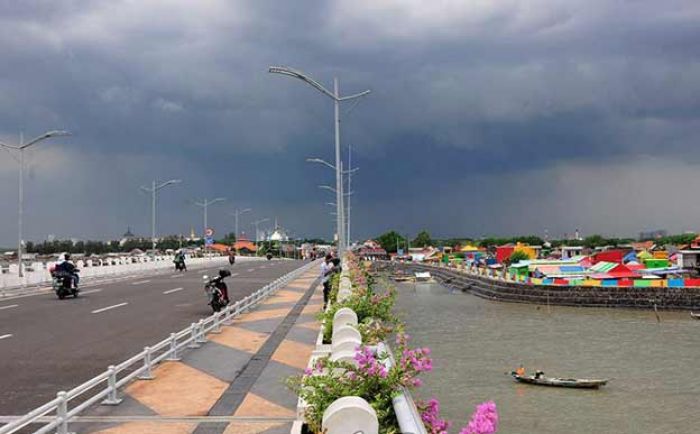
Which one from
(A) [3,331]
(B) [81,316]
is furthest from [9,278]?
(A) [3,331]

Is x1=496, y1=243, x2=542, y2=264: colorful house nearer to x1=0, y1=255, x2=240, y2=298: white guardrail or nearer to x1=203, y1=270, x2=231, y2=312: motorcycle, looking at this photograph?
x1=0, y1=255, x2=240, y2=298: white guardrail

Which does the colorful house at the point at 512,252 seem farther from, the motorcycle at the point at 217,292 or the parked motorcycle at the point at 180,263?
the motorcycle at the point at 217,292

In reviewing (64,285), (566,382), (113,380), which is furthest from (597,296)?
(113,380)

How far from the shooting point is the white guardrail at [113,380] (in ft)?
29.0

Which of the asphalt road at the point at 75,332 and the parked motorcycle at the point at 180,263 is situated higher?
the parked motorcycle at the point at 180,263

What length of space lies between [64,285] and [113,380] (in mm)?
21734

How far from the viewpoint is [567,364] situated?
108ft

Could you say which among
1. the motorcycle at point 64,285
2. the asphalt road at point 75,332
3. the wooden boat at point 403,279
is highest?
the motorcycle at point 64,285

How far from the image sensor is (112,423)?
1009 centimetres

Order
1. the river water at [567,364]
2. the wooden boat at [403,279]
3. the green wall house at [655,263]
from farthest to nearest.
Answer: the wooden boat at [403,279] → the green wall house at [655,263] → the river water at [567,364]

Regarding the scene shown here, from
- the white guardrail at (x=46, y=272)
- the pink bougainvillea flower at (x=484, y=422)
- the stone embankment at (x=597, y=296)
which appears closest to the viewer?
the pink bougainvillea flower at (x=484, y=422)

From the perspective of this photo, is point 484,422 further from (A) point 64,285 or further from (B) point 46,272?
(B) point 46,272

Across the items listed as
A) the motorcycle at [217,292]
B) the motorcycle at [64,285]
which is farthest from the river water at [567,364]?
the motorcycle at [64,285]

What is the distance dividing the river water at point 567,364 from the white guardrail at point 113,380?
769 centimetres
